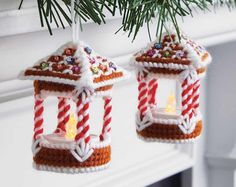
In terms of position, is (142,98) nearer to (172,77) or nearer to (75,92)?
(172,77)

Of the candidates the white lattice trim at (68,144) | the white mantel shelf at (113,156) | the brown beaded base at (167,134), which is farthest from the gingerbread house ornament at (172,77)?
the white mantel shelf at (113,156)

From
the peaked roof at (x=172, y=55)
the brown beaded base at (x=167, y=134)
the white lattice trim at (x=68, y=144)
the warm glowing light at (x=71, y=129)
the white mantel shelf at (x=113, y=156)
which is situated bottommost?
the white mantel shelf at (x=113, y=156)

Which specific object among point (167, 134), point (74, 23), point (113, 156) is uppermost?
point (74, 23)

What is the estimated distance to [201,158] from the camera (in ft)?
5.37

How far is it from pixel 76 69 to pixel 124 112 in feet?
2.11

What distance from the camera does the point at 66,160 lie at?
0.65 meters

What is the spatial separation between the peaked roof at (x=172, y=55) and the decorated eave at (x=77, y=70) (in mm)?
77

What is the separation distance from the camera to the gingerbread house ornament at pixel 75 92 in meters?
0.64

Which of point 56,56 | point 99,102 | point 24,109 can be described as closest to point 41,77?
point 56,56

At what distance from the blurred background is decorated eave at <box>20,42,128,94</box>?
12 centimetres

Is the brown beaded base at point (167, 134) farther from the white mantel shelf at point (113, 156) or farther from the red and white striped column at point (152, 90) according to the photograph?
the white mantel shelf at point (113, 156)

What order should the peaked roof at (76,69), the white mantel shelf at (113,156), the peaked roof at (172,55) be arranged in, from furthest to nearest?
the white mantel shelf at (113,156)
the peaked roof at (172,55)
the peaked roof at (76,69)

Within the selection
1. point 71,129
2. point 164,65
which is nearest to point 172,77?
point 164,65

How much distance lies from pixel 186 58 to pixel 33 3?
0.61ft
